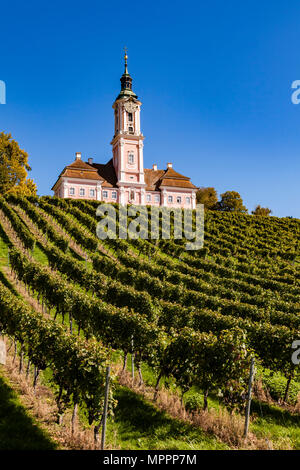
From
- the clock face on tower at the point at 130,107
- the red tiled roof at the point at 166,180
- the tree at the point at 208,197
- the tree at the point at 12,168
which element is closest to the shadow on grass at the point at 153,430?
the tree at the point at 12,168

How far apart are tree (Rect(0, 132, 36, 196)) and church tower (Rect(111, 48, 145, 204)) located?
54.9ft

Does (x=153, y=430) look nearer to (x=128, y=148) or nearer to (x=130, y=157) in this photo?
(x=130, y=157)

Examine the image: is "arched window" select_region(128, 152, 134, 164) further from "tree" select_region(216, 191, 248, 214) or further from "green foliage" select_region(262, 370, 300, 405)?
"green foliage" select_region(262, 370, 300, 405)

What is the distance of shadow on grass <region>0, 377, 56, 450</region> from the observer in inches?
304

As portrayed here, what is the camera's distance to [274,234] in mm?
53875

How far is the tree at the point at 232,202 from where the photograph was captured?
82.2 m

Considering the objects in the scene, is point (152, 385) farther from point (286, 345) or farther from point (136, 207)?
point (136, 207)

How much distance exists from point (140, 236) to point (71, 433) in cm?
3376

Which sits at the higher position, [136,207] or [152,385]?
[136,207]

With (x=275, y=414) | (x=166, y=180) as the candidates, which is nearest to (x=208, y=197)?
(x=166, y=180)

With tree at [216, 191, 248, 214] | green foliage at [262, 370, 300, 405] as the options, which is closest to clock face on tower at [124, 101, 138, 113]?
tree at [216, 191, 248, 214]

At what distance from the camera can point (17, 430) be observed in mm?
8328

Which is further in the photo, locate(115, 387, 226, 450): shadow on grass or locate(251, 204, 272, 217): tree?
locate(251, 204, 272, 217): tree
